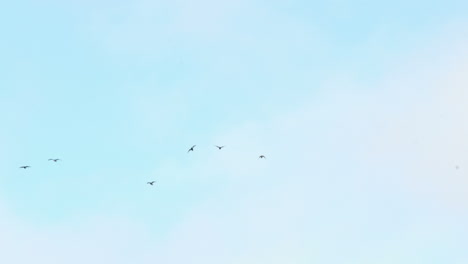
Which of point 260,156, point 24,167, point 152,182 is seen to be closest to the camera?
point 24,167

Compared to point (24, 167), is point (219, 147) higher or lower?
higher

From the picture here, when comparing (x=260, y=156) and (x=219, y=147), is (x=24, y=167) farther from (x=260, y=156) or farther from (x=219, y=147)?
(x=260, y=156)

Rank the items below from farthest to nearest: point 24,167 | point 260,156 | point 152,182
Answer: point 152,182
point 260,156
point 24,167

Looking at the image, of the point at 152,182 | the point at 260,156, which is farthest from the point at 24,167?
the point at 260,156

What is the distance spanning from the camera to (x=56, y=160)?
445 feet

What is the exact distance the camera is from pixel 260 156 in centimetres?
14400

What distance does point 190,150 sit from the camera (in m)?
136

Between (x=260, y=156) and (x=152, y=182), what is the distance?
160 ft

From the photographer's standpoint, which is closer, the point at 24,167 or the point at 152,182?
the point at 24,167

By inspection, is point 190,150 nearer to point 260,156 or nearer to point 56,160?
point 260,156

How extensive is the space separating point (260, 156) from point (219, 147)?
54.6 feet

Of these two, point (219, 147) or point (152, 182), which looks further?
point (152, 182)

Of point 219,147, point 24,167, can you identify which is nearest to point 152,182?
point 219,147

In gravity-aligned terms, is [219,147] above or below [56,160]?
above
